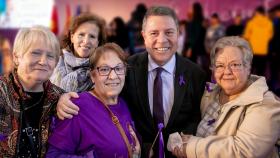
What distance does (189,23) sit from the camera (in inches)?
342

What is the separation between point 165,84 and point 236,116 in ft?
1.76

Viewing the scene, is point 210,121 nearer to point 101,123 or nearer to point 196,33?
point 101,123

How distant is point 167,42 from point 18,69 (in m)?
0.98

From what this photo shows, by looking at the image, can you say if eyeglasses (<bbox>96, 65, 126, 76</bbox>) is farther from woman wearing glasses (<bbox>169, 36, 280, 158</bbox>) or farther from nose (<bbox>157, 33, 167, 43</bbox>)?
woman wearing glasses (<bbox>169, 36, 280, 158</bbox>)

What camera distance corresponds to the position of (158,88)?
2.64m

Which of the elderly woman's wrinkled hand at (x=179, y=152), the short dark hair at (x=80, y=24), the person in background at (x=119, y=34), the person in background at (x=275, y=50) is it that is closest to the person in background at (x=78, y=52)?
the short dark hair at (x=80, y=24)

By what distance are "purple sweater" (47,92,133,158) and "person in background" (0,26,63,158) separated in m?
0.09

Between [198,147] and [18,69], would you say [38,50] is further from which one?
[198,147]

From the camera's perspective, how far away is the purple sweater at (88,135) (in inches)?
82.6

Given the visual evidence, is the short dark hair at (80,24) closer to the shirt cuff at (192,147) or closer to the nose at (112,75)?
the nose at (112,75)

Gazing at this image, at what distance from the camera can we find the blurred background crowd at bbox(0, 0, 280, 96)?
7.70 m

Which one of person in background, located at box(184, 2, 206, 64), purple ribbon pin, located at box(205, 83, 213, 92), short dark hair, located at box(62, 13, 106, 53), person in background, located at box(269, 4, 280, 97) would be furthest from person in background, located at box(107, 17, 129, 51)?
purple ribbon pin, located at box(205, 83, 213, 92)

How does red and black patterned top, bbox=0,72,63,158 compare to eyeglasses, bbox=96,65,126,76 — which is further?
eyeglasses, bbox=96,65,126,76

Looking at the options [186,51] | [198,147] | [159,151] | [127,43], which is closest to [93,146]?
[159,151]
